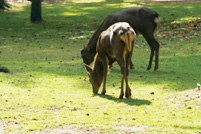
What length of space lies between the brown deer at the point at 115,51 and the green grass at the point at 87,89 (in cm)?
42

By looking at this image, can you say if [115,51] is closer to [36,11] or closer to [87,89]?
[87,89]

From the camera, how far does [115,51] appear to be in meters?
8.20

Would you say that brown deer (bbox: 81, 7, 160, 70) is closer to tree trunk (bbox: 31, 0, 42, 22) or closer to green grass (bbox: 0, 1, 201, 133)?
green grass (bbox: 0, 1, 201, 133)

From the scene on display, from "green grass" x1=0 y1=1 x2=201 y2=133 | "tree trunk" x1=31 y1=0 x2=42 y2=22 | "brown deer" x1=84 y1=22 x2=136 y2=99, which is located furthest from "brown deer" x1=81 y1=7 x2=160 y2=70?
"tree trunk" x1=31 y1=0 x2=42 y2=22

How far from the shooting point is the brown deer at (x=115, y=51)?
8.01 m

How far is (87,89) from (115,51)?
1751 millimetres

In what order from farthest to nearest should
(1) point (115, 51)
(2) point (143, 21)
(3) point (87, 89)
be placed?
1. (2) point (143, 21)
2. (3) point (87, 89)
3. (1) point (115, 51)

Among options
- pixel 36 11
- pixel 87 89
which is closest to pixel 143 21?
pixel 87 89

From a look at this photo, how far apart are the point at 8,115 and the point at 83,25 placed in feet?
57.7

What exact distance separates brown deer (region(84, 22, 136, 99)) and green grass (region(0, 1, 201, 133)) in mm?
424

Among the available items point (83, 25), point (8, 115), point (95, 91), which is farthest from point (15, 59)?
point (83, 25)

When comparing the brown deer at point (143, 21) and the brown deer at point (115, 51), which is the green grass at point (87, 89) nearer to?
the brown deer at point (115, 51)

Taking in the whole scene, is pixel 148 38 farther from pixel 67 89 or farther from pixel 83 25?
pixel 83 25

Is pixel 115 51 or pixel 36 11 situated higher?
pixel 115 51
